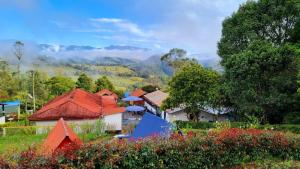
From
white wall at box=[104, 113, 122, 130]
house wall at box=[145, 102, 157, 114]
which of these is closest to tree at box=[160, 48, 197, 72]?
house wall at box=[145, 102, 157, 114]

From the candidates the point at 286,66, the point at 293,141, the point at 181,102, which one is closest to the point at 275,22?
the point at 286,66

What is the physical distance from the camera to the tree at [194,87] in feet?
104

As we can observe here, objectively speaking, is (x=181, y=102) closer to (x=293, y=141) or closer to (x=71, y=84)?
(x=293, y=141)

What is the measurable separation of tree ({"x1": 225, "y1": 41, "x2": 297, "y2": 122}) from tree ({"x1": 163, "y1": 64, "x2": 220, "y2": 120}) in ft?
11.5

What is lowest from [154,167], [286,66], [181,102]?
[154,167]

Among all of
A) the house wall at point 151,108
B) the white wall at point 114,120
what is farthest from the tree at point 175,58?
the white wall at point 114,120

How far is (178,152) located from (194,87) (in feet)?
66.9

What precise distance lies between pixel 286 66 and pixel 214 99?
20.5 ft

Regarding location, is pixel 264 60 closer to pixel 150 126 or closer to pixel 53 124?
pixel 150 126

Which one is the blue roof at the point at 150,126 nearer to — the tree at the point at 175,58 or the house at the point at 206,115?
the house at the point at 206,115

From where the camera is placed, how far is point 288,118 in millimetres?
27859

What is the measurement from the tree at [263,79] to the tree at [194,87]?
11.5 feet

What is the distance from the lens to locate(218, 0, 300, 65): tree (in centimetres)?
2983

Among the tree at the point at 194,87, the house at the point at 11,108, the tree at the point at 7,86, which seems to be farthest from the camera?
the tree at the point at 7,86
